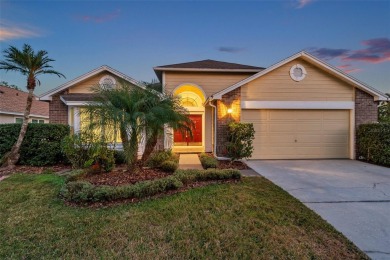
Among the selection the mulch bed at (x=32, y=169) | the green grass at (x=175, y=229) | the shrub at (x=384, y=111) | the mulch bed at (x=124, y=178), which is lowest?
the green grass at (x=175, y=229)

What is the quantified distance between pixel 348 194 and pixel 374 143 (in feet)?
19.3

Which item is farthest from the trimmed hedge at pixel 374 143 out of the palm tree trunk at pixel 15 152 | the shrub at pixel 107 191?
the palm tree trunk at pixel 15 152

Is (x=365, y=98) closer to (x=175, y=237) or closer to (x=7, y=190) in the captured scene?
(x=175, y=237)

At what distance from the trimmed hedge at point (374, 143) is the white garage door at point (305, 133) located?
0.58 meters

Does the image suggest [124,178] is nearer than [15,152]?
Yes

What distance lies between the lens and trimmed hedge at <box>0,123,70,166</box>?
8477 millimetres

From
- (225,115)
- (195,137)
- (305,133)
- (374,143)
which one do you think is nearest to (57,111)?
(195,137)

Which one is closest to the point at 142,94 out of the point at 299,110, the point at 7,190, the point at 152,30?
the point at 7,190

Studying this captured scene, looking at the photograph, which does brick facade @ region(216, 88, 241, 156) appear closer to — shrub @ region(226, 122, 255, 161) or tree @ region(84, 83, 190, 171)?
shrub @ region(226, 122, 255, 161)

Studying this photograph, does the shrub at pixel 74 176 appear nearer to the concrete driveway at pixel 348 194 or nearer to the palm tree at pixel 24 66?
the palm tree at pixel 24 66

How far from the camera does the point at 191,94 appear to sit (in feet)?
46.1

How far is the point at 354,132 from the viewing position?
1013 centimetres

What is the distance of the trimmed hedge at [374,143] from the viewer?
848cm

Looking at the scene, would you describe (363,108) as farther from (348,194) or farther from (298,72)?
(348,194)
